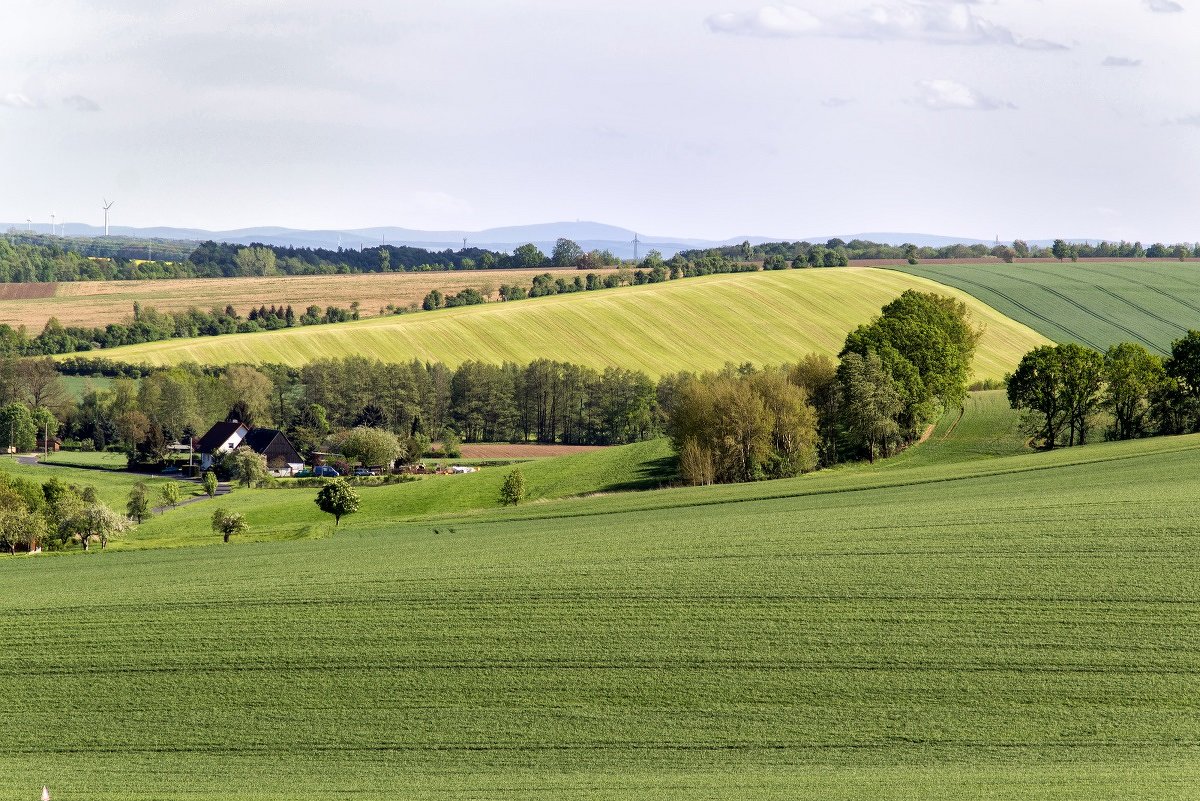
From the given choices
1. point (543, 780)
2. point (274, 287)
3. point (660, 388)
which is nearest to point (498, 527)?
point (543, 780)

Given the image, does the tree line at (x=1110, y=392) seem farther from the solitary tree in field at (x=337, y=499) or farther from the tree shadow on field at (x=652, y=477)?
the solitary tree in field at (x=337, y=499)

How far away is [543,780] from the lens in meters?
21.5

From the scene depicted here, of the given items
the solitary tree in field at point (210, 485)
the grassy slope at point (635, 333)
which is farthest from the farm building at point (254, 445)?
the grassy slope at point (635, 333)

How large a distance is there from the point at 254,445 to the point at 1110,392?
6202 centimetres

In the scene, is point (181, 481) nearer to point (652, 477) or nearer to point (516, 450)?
point (516, 450)

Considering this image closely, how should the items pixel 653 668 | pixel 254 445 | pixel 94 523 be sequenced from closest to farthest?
pixel 653 668 → pixel 94 523 → pixel 254 445

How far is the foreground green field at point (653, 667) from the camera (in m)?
21.8

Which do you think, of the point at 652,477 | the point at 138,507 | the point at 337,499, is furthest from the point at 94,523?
the point at 652,477

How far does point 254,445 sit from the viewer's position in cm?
9569

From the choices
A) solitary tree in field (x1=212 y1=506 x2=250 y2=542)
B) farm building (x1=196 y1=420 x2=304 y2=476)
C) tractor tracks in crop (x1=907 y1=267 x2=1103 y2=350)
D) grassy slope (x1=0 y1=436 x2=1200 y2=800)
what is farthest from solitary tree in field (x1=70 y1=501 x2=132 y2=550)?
tractor tracks in crop (x1=907 y1=267 x2=1103 y2=350)

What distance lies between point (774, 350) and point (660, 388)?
18171 mm

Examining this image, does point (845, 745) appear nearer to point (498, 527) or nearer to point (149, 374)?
point (498, 527)

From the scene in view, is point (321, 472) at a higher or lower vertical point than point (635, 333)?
lower

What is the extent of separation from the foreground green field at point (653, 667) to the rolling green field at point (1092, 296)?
90.2m
